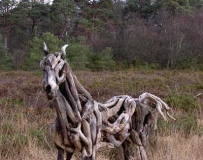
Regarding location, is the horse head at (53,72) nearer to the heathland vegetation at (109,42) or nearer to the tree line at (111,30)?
the heathland vegetation at (109,42)

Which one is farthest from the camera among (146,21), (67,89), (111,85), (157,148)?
(146,21)

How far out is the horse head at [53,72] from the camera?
7.93 ft

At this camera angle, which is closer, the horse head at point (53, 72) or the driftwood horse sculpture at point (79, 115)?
the horse head at point (53, 72)

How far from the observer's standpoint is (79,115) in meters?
2.74

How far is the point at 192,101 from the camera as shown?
9.03 m

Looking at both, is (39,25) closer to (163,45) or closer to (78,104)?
(163,45)

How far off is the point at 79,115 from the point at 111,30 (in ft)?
102

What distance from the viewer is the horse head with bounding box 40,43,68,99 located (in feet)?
7.93

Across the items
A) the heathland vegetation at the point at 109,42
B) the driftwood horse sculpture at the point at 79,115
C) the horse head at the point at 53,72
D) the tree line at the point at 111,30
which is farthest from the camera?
the tree line at the point at 111,30

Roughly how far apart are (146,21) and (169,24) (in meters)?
6.21

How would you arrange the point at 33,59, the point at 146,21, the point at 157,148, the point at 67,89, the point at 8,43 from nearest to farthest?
the point at 67,89, the point at 157,148, the point at 33,59, the point at 8,43, the point at 146,21

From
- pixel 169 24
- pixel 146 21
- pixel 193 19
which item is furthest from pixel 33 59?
pixel 146 21

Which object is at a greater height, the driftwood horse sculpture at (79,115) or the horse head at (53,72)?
the horse head at (53,72)

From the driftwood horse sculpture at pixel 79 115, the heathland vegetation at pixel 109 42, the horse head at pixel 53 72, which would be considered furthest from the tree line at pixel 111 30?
the horse head at pixel 53 72
